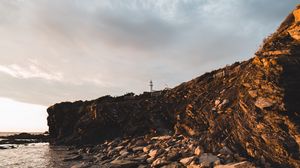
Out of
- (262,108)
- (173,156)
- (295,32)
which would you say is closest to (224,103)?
(173,156)

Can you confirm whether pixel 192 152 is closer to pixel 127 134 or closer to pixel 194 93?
pixel 194 93

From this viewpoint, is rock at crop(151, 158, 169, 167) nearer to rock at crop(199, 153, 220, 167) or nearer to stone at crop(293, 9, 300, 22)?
rock at crop(199, 153, 220, 167)

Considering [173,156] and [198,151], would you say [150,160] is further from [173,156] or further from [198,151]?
[198,151]

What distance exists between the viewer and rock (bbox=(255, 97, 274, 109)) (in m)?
15.3

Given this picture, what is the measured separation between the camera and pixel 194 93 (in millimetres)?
34125

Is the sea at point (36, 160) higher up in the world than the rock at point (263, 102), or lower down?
lower down

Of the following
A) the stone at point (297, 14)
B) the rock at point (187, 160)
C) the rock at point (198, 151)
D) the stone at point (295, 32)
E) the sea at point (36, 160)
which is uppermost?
the stone at point (297, 14)

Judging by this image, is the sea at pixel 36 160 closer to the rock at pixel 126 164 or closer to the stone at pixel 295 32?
the rock at pixel 126 164

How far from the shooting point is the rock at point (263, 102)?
600 inches

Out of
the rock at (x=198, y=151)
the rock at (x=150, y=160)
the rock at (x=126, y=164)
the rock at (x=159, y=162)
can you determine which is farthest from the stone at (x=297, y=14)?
the rock at (x=126, y=164)

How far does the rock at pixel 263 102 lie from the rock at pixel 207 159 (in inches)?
137

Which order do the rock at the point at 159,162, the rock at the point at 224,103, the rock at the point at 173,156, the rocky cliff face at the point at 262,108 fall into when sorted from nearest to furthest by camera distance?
the rocky cliff face at the point at 262,108 → the rock at the point at 159,162 → the rock at the point at 173,156 → the rock at the point at 224,103

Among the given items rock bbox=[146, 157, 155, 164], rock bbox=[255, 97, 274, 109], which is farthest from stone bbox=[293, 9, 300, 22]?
rock bbox=[146, 157, 155, 164]

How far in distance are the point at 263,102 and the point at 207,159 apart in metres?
4.22
